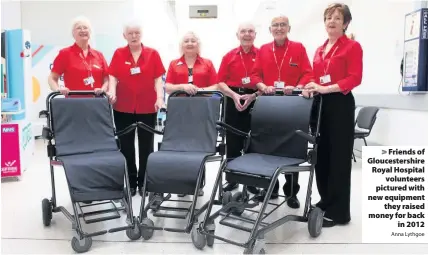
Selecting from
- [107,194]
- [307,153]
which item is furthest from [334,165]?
[107,194]

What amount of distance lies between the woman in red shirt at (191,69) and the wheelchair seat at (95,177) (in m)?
1.16

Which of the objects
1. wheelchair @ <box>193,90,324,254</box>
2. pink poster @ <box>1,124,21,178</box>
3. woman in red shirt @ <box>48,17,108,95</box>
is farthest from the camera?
pink poster @ <box>1,124,21,178</box>

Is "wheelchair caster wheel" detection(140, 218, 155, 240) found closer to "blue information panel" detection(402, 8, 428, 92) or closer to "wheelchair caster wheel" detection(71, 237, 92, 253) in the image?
"wheelchair caster wheel" detection(71, 237, 92, 253)

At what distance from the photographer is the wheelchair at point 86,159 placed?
8.23 feet

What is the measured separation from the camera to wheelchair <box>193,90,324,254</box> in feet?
7.90

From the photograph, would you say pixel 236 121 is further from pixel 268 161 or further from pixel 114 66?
Answer: pixel 114 66

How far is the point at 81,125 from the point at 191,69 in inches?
48.7

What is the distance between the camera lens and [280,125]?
291 centimetres

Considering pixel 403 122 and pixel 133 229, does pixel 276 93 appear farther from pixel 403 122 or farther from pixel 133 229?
pixel 403 122

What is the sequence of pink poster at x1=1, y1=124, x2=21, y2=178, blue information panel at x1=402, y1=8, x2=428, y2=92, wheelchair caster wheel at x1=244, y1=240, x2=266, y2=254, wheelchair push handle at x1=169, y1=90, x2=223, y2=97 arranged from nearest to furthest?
wheelchair caster wheel at x1=244, y1=240, x2=266, y2=254 < wheelchair push handle at x1=169, y1=90, x2=223, y2=97 < blue information panel at x1=402, y1=8, x2=428, y2=92 < pink poster at x1=1, y1=124, x2=21, y2=178

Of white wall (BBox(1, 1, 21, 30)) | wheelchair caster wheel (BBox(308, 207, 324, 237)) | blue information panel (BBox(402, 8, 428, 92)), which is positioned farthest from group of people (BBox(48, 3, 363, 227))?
white wall (BBox(1, 1, 21, 30))

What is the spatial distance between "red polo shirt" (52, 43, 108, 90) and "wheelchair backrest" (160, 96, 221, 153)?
92cm

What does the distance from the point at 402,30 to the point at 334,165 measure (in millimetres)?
3089

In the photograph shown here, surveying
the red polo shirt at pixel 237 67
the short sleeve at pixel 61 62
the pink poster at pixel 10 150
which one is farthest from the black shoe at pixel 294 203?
the pink poster at pixel 10 150
